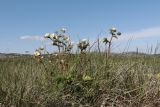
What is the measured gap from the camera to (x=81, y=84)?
21.2 ft

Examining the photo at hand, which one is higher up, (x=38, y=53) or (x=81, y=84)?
(x=38, y=53)

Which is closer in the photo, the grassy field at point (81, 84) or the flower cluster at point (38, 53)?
the grassy field at point (81, 84)

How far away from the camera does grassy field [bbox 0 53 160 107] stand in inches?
233

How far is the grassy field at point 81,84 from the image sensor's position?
593 cm

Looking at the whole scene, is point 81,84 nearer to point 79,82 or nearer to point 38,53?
point 79,82

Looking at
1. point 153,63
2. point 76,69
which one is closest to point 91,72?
point 76,69

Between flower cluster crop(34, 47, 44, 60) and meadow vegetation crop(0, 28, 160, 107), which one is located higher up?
flower cluster crop(34, 47, 44, 60)

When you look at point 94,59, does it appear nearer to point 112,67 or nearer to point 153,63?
point 112,67

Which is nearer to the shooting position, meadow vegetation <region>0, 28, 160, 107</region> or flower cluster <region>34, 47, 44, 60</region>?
meadow vegetation <region>0, 28, 160, 107</region>

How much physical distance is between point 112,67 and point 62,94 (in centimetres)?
109

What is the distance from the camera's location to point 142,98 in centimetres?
650

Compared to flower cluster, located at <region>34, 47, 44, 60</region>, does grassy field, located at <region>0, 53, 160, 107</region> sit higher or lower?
lower

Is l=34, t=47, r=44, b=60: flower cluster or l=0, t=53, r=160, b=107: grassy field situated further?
l=34, t=47, r=44, b=60: flower cluster

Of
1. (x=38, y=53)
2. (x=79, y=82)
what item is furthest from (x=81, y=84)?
(x=38, y=53)
